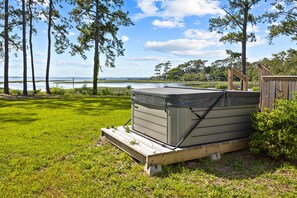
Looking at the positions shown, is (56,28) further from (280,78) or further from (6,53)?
(280,78)

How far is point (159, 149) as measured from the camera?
308 cm


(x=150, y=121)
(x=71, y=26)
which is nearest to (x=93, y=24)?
(x=71, y=26)

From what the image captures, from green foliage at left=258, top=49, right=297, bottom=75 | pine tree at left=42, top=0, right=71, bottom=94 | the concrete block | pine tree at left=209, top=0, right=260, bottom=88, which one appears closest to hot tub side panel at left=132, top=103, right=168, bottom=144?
the concrete block

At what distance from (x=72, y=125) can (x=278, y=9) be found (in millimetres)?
11087

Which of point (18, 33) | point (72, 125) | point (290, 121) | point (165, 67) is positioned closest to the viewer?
point (290, 121)

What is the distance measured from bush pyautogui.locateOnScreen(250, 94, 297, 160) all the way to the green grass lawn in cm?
19

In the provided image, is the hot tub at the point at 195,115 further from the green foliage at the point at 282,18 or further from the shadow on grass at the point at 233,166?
the green foliage at the point at 282,18

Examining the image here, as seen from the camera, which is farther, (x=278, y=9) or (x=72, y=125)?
(x=278, y=9)

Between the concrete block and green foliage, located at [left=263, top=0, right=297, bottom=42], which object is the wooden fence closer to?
the concrete block

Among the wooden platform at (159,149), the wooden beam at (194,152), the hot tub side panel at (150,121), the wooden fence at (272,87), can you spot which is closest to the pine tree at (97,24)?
the hot tub side panel at (150,121)

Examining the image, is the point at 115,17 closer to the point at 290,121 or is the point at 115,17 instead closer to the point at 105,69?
the point at 105,69

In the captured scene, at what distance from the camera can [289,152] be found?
297 cm

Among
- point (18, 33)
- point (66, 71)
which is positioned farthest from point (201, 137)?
point (66, 71)

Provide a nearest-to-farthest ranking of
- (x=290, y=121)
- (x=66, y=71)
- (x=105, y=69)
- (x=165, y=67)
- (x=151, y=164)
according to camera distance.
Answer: (x=151, y=164) < (x=290, y=121) < (x=105, y=69) < (x=66, y=71) < (x=165, y=67)
